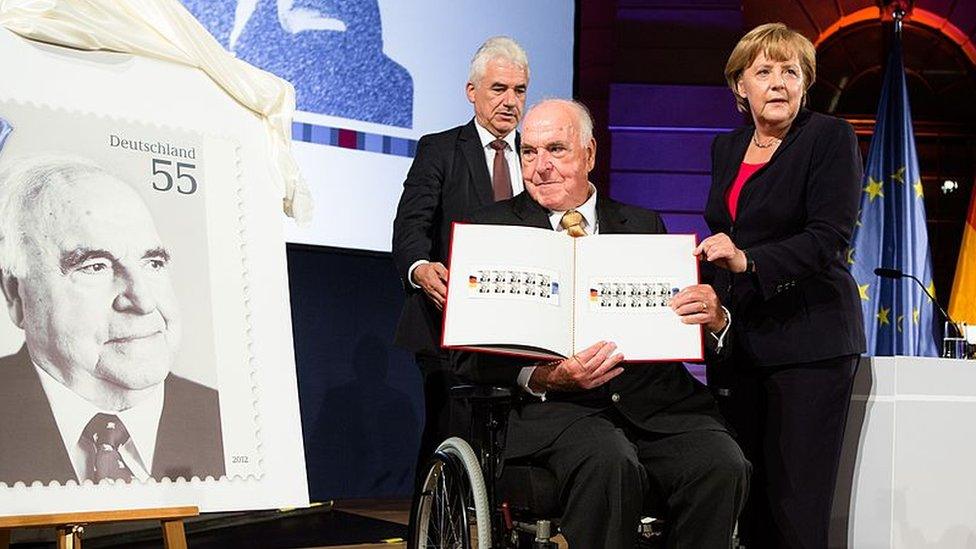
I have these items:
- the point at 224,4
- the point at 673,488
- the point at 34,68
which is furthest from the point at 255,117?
the point at 224,4

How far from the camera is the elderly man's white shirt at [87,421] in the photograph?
6.20 feet

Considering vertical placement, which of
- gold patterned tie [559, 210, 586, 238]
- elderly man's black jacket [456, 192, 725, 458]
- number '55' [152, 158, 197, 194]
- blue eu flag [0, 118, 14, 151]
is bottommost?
elderly man's black jacket [456, 192, 725, 458]

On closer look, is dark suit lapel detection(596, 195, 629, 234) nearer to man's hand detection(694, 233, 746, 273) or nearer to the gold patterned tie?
the gold patterned tie

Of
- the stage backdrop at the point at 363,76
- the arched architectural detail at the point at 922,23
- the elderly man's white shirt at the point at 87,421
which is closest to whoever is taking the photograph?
the elderly man's white shirt at the point at 87,421

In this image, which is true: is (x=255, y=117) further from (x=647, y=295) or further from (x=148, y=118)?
(x=647, y=295)

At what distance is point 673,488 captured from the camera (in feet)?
7.41

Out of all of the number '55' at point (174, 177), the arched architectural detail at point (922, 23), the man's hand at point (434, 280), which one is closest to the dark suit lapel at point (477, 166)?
the man's hand at point (434, 280)

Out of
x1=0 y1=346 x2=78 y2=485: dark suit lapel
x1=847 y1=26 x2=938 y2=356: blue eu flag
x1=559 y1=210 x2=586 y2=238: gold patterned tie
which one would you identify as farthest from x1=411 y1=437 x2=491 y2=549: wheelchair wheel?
x1=847 y1=26 x2=938 y2=356: blue eu flag

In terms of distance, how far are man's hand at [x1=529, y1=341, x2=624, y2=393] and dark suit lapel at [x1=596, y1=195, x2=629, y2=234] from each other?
37 centimetres

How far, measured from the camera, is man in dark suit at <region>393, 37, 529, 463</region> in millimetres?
3068

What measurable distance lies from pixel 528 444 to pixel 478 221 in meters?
0.53

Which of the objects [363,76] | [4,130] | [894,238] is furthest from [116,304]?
[894,238]

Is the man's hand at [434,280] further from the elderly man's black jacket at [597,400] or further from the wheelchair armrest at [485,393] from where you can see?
the wheelchair armrest at [485,393]

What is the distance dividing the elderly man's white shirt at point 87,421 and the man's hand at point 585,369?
2.46ft
